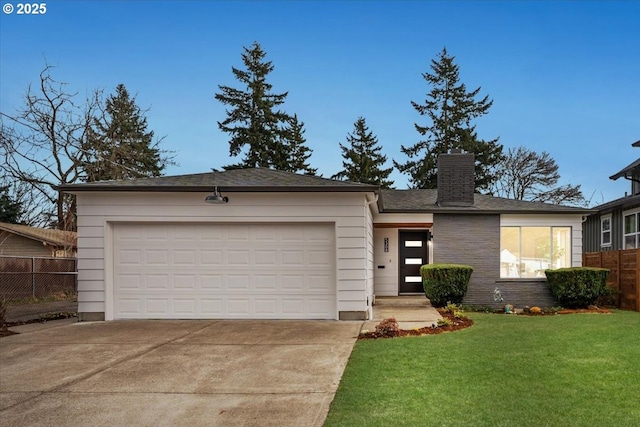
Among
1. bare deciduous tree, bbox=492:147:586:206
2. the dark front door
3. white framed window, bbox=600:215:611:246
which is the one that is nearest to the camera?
the dark front door

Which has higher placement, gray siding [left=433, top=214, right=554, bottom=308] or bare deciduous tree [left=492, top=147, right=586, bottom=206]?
bare deciduous tree [left=492, top=147, right=586, bottom=206]

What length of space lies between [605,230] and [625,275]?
6.51 m

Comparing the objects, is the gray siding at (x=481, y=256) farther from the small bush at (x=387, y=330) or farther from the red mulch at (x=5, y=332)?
the red mulch at (x=5, y=332)

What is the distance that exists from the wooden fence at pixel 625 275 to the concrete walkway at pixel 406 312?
4991 millimetres

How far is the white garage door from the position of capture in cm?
1059

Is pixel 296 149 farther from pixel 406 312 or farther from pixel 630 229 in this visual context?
pixel 406 312

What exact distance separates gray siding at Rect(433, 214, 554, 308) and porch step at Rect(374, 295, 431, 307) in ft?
4.01

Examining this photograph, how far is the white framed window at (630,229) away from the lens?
16.6m

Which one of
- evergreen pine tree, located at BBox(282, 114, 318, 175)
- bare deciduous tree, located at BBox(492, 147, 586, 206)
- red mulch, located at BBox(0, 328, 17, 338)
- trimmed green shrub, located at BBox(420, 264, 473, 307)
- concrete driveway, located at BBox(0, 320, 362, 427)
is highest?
evergreen pine tree, located at BBox(282, 114, 318, 175)

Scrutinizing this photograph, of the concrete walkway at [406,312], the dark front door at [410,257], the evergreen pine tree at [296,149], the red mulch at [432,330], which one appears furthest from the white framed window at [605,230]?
the evergreen pine tree at [296,149]

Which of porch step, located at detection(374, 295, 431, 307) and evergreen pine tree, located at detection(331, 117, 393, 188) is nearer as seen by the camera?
porch step, located at detection(374, 295, 431, 307)

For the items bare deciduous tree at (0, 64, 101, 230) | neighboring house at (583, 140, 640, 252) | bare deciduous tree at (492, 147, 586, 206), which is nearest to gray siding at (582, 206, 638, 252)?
neighboring house at (583, 140, 640, 252)

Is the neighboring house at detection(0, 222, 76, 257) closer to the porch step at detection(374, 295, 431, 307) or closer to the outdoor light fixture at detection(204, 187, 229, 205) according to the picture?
the porch step at detection(374, 295, 431, 307)


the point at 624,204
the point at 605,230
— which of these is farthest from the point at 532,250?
the point at 605,230
